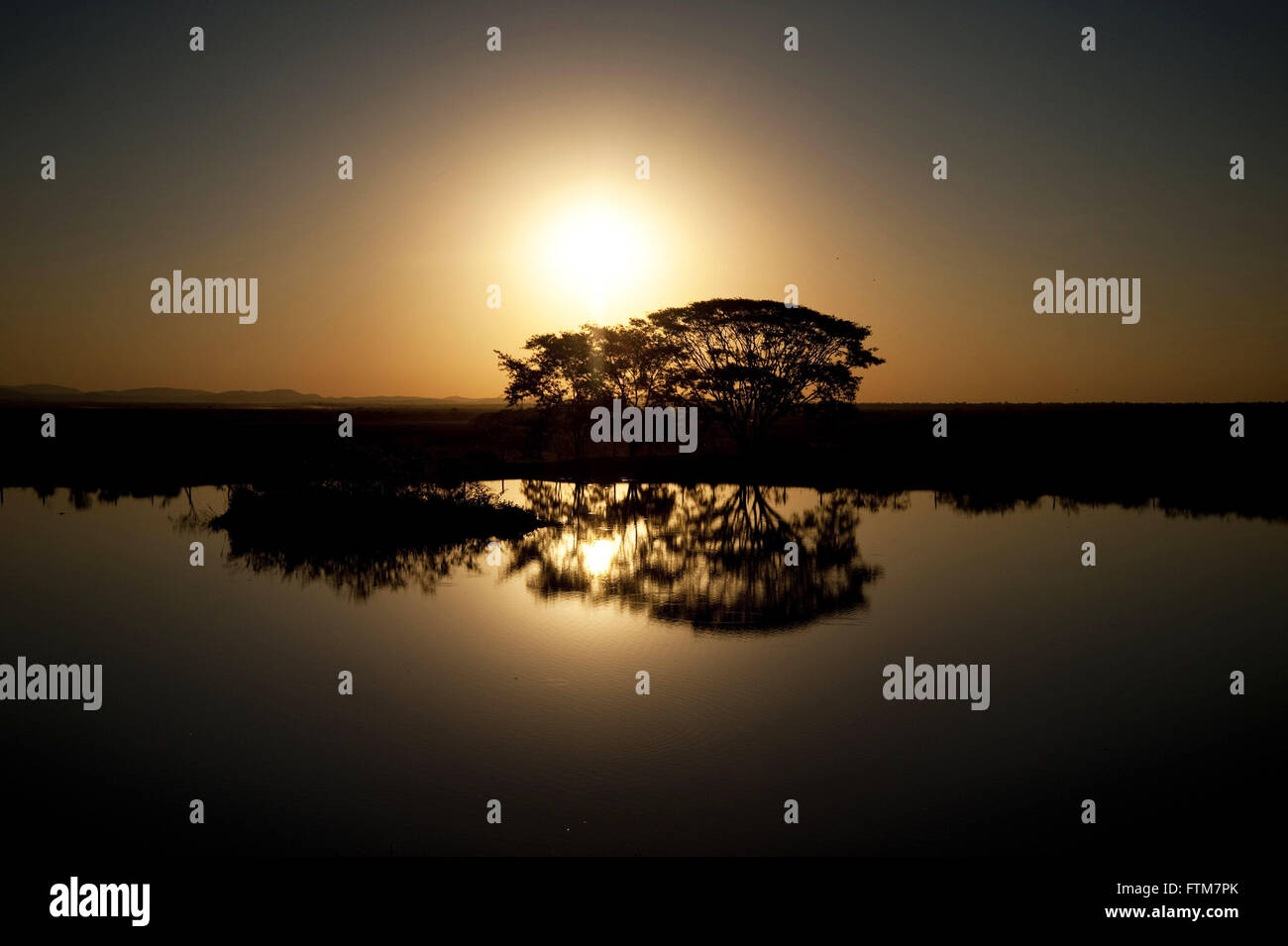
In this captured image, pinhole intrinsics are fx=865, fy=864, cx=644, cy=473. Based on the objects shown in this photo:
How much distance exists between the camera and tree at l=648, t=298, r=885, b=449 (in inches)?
2341

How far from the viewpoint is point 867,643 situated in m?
14.9

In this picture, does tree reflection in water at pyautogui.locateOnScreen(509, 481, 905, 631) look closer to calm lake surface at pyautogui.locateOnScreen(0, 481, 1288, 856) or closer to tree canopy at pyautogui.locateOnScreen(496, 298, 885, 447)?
calm lake surface at pyautogui.locateOnScreen(0, 481, 1288, 856)

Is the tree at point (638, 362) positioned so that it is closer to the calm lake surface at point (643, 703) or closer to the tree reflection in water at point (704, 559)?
the tree reflection in water at point (704, 559)

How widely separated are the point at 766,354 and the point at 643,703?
50370mm

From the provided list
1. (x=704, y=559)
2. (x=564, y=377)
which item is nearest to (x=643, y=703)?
(x=704, y=559)

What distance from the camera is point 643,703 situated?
1188cm

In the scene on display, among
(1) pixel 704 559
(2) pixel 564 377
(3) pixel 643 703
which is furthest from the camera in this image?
(2) pixel 564 377

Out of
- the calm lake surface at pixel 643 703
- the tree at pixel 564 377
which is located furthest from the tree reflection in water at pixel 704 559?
the tree at pixel 564 377

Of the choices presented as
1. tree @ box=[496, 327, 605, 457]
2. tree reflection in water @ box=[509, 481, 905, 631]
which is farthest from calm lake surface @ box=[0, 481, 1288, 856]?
tree @ box=[496, 327, 605, 457]

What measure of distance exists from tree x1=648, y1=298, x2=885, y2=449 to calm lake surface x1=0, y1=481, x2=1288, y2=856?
36605 millimetres

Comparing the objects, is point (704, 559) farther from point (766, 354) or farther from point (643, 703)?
point (766, 354)
